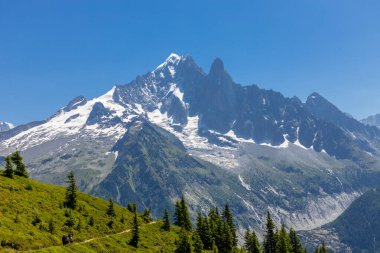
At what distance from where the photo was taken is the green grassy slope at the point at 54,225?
65.5 meters

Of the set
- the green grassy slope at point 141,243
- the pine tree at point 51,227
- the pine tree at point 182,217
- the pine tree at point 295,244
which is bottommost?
the pine tree at point 295,244

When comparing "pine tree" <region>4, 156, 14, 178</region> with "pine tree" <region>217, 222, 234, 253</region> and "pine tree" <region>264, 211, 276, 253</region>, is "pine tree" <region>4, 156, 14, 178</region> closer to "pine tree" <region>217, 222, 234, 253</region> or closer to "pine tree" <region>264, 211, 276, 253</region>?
"pine tree" <region>217, 222, 234, 253</region>

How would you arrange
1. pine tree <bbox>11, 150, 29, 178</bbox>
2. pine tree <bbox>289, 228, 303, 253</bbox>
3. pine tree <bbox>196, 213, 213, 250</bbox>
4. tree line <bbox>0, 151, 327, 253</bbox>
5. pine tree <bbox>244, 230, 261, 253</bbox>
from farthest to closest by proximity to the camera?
1. pine tree <bbox>289, 228, 303, 253</bbox>
2. pine tree <bbox>244, 230, 261, 253</bbox>
3. pine tree <bbox>196, 213, 213, 250</bbox>
4. pine tree <bbox>11, 150, 29, 178</bbox>
5. tree line <bbox>0, 151, 327, 253</bbox>

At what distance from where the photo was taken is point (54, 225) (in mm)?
75812

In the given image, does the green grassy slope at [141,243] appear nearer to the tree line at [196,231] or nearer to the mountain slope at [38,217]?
the tree line at [196,231]

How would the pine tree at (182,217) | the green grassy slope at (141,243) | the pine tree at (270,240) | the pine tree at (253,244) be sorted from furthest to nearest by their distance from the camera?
the pine tree at (182,217), the pine tree at (270,240), the pine tree at (253,244), the green grassy slope at (141,243)

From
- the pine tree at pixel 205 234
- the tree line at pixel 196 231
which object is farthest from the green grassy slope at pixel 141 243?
the pine tree at pixel 205 234

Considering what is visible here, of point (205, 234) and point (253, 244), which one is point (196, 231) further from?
point (253, 244)

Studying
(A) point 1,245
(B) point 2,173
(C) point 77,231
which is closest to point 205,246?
(C) point 77,231

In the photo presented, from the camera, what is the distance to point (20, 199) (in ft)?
263

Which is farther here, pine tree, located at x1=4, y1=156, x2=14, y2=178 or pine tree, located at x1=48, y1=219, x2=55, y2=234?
pine tree, located at x1=4, y1=156, x2=14, y2=178

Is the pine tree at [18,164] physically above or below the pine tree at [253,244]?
above

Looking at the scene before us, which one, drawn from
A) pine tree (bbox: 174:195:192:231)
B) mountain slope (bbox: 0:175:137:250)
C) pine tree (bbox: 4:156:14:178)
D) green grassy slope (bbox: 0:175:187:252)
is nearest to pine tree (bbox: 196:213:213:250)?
green grassy slope (bbox: 0:175:187:252)

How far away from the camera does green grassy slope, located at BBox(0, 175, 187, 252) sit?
215ft
